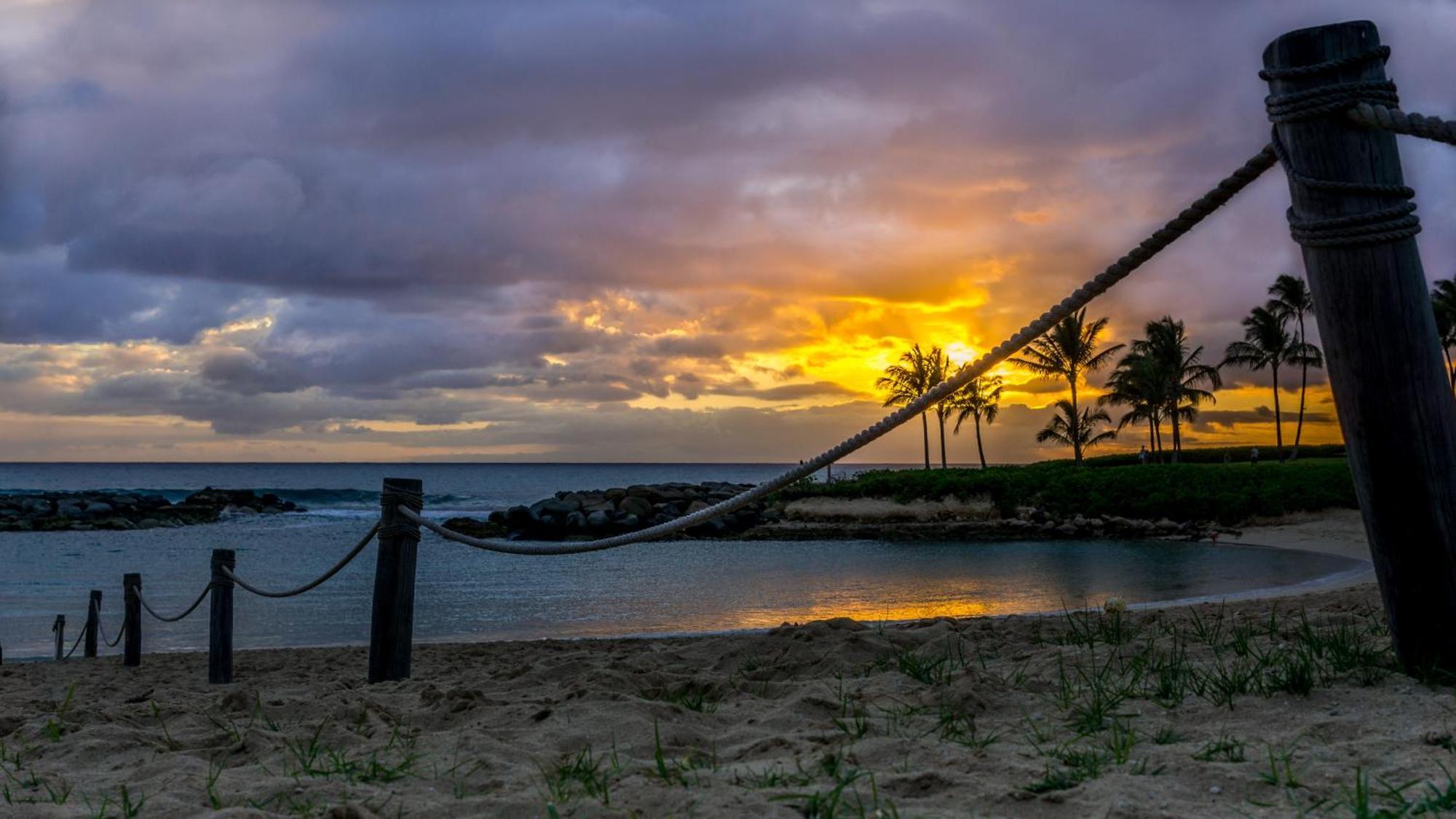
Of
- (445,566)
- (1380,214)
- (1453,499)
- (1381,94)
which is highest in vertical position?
(1381,94)

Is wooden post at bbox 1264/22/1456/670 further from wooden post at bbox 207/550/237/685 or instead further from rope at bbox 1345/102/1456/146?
wooden post at bbox 207/550/237/685

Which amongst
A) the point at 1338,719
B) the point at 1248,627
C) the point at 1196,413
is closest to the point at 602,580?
the point at 1248,627

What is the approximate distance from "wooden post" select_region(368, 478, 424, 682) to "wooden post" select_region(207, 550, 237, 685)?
261 cm

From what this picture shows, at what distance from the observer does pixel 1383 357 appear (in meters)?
2.66

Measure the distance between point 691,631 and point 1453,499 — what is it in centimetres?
785

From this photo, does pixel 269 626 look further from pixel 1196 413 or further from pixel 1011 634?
pixel 1196 413

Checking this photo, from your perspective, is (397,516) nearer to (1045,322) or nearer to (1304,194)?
(1045,322)

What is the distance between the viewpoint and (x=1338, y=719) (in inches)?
102

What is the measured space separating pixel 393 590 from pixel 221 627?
2.91 metres

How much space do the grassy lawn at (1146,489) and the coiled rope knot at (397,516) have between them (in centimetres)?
2462

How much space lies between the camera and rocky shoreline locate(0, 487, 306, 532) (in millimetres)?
33375

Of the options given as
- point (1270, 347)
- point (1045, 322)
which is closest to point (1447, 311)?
point (1270, 347)

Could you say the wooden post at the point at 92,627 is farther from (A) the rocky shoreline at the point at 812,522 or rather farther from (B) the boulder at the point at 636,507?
(B) the boulder at the point at 636,507

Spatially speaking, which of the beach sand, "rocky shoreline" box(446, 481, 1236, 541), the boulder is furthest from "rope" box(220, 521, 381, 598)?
the boulder
